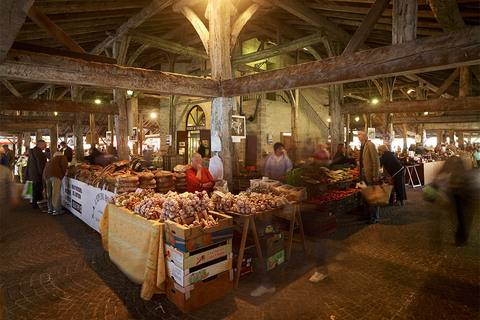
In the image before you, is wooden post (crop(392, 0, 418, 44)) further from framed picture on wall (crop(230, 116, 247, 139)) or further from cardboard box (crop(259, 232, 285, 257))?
cardboard box (crop(259, 232, 285, 257))

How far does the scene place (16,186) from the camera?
4902 mm

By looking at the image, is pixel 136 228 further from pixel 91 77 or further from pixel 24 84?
pixel 24 84

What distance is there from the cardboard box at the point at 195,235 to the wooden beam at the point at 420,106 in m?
7.43

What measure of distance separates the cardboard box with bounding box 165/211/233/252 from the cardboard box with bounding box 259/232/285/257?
0.75 meters

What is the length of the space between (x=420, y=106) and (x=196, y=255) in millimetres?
9525

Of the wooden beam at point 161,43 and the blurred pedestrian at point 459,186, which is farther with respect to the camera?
the wooden beam at point 161,43

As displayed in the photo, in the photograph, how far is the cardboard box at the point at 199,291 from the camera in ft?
10.4

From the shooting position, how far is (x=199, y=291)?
129 inches

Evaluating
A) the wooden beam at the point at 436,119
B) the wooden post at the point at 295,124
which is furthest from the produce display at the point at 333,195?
the wooden beam at the point at 436,119

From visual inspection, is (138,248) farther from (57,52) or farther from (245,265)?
(57,52)

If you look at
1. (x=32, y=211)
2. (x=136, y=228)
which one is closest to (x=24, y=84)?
(x=32, y=211)

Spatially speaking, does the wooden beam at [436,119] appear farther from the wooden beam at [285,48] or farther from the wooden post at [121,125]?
the wooden post at [121,125]

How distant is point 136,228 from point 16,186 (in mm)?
2867

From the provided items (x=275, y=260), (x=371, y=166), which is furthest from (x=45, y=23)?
(x=371, y=166)
